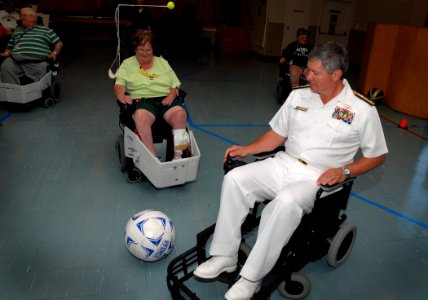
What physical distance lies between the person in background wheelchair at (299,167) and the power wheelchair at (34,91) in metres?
3.18

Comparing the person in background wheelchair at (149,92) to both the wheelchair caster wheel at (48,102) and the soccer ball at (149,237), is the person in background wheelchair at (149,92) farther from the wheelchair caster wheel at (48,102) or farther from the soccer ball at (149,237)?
the wheelchair caster wheel at (48,102)

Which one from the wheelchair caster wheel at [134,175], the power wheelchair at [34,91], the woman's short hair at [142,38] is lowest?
the wheelchair caster wheel at [134,175]

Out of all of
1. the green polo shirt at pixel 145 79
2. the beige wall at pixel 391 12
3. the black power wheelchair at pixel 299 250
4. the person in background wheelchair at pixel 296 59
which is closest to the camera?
the black power wheelchair at pixel 299 250

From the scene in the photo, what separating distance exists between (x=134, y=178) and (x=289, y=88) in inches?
118

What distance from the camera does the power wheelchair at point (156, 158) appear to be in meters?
2.56

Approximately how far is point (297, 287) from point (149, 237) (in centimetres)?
81

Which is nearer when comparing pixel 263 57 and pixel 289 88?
pixel 289 88

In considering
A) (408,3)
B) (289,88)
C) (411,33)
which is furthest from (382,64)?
(408,3)

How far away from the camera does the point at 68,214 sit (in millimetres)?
2404

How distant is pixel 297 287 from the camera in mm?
1851

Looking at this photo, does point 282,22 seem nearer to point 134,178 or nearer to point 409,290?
point 134,178

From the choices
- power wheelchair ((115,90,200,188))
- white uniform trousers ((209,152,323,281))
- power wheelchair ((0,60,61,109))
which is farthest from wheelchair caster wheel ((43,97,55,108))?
white uniform trousers ((209,152,323,281))

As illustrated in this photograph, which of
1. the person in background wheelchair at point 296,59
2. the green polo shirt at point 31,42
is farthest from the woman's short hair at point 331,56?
the green polo shirt at point 31,42

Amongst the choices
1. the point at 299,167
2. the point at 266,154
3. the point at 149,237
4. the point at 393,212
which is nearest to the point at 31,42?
the point at 149,237
